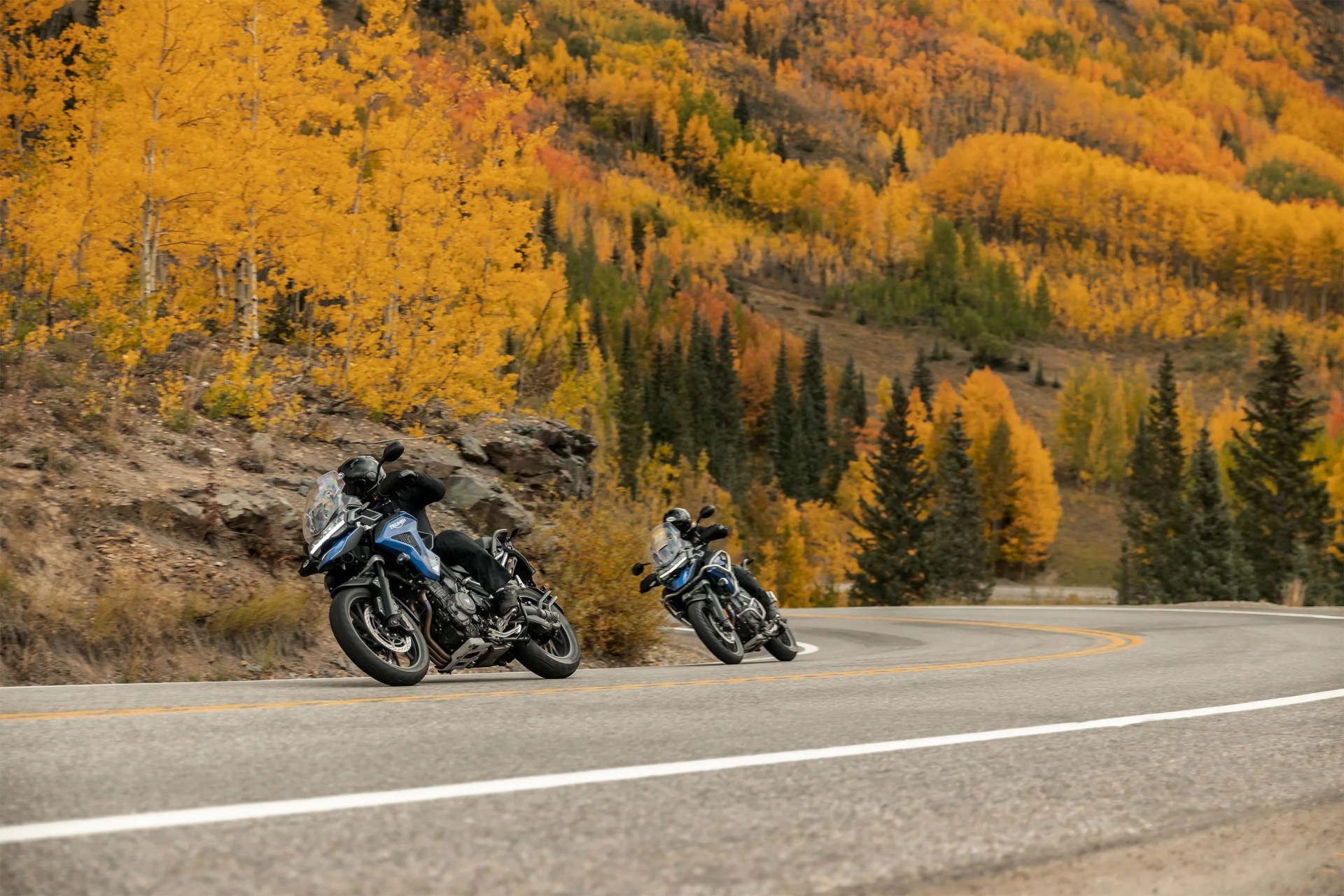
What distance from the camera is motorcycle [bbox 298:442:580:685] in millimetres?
7840

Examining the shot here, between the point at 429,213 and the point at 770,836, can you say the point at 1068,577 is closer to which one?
the point at 429,213

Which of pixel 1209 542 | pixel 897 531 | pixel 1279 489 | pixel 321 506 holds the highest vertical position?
pixel 321 506

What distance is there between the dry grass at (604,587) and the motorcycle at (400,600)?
15.2 ft

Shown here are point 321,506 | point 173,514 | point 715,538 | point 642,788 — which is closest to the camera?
point 642,788

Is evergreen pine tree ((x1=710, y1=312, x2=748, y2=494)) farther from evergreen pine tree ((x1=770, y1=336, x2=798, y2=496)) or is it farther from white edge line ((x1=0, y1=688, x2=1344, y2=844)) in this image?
white edge line ((x1=0, y1=688, x2=1344, y2=844))

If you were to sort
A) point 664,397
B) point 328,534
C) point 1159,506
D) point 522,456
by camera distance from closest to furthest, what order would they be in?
1. point 328,534
2. point 522,456
3. point 1159,506
4. point 664,397

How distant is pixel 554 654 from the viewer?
31.0 ft

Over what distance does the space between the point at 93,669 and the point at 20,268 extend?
369 inches

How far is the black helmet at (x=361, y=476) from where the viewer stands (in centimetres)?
858

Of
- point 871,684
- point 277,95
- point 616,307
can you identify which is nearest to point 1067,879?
point 871,684

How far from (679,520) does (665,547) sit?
1.56ft

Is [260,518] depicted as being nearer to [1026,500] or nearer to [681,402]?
[1026,500]

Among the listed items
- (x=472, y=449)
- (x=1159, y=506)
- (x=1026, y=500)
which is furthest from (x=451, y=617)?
(x=1159, y=506)

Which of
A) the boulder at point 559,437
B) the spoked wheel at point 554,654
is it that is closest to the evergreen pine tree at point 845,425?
the boulder at point 559,437
